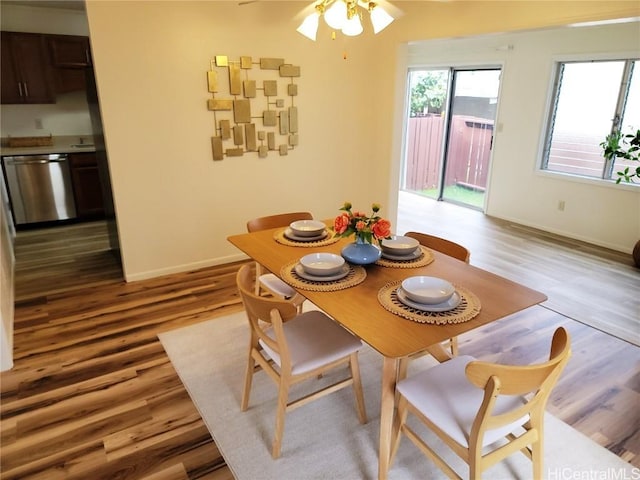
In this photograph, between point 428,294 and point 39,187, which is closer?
point 428,294

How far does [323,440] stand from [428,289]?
2.97 ft

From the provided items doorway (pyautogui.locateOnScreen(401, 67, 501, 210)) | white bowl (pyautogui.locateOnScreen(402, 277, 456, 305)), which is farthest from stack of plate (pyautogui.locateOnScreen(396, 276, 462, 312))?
doorway (pyautogui.locateOnScreen(401, 67, 501, 210))

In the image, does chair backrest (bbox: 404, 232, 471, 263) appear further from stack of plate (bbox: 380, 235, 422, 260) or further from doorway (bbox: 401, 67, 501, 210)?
doorway (bbox: 401, 67, 501, 210)

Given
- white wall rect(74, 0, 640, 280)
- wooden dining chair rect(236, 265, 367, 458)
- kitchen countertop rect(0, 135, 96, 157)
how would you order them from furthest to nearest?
kitchen countertop rect(0, 135, 96, 157) < white wall rect(74, 0, 640, 280) < wooden dining chair rect(236, 265, 367, 458)

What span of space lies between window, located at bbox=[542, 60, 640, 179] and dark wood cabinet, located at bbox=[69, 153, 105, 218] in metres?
5.59

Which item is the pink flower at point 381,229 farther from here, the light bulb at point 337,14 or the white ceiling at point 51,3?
the white ceiling at point 51,3

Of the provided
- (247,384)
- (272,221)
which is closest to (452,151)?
(272,221)

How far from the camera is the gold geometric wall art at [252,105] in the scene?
3.81m

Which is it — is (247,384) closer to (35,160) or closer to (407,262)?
(407,262)

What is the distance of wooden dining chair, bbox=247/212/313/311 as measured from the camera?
8.62ft

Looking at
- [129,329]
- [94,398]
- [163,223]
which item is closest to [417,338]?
[94,398]

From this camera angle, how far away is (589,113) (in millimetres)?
4914

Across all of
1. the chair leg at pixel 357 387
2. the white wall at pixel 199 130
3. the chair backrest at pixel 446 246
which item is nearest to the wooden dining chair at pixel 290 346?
the chair leg at pixel 357 387

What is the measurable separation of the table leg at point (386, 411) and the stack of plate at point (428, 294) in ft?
0.85
